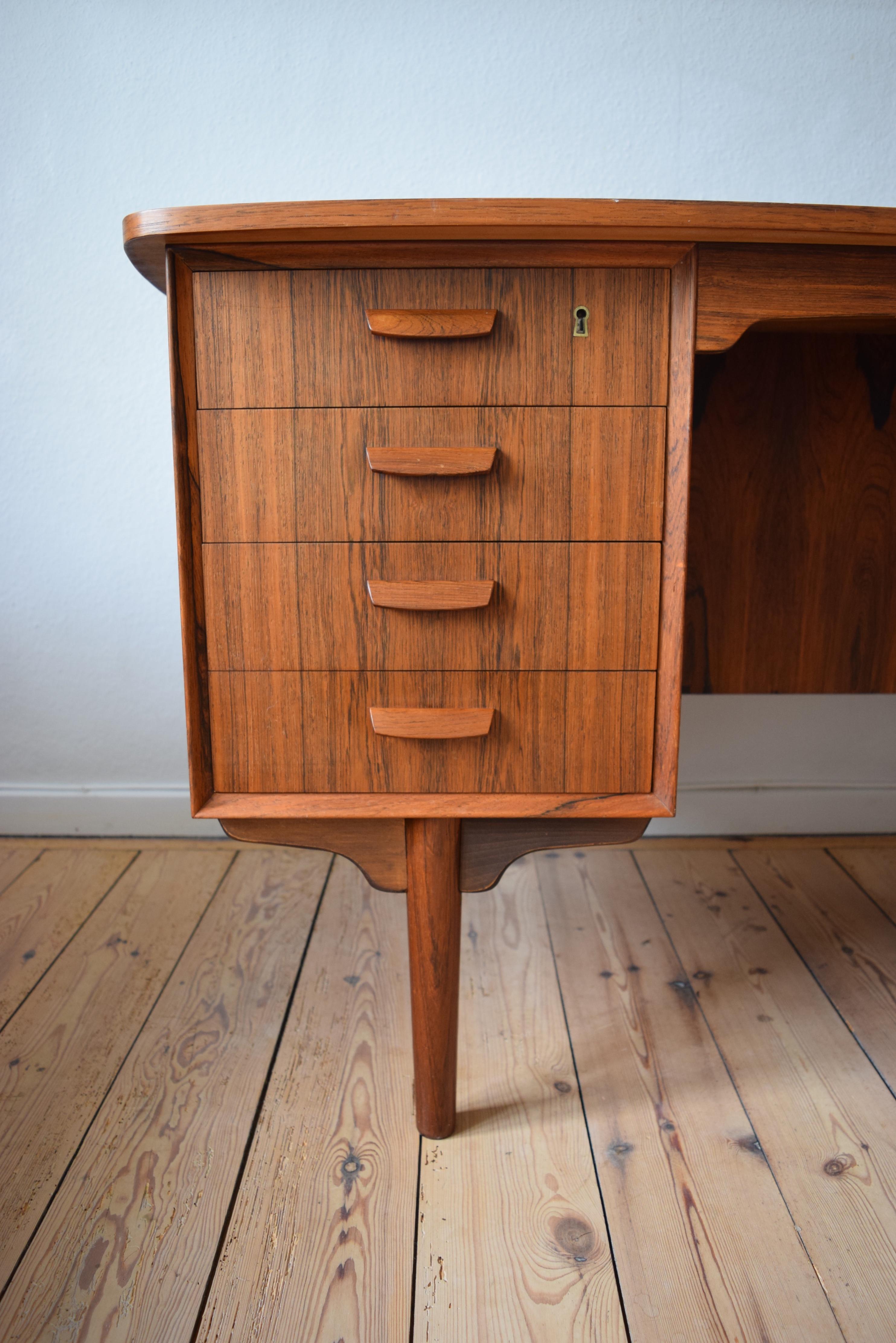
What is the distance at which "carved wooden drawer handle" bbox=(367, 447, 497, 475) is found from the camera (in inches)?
29.2

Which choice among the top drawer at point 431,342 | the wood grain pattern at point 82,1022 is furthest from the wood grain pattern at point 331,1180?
the top drawer at point 431,342

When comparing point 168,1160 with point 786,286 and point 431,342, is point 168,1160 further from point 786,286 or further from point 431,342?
point 786,286

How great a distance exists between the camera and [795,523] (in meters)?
1.26

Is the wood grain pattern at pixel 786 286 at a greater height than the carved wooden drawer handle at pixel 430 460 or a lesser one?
greater

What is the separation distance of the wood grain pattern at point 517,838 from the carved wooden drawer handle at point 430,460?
328mm

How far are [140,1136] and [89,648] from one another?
0.85 metres

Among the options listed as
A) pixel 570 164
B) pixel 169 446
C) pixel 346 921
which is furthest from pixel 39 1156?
pixel 570 164

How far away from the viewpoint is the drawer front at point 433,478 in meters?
0.75

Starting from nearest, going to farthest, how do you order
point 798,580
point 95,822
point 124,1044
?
point 124,1044, point 798,580, point 95,822

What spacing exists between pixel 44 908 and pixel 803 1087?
42.2 inches

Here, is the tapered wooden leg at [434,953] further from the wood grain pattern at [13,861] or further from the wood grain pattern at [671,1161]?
the wood grain pattern at [13,861]

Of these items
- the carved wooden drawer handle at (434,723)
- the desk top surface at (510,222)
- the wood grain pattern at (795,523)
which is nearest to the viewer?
the desk top surface at (510,222)

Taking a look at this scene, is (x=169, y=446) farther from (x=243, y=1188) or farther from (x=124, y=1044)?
(x=243, y=1188)

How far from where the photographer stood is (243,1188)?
0.81 m
